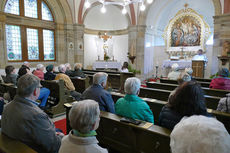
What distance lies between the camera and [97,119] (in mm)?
1393

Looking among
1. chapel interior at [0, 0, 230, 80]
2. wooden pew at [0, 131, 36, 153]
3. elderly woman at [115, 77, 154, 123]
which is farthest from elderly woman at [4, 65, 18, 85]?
elderly woman at [115, 77, 154, 123]

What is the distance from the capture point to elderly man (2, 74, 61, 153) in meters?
1.77

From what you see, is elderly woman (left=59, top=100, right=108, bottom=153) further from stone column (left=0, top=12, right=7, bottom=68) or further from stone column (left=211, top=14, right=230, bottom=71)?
stone column (left=0, top=12, right=7, bottom=68)

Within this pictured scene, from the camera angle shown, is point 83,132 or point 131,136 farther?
point 131,136

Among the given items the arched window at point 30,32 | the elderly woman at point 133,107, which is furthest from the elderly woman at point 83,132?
the arched window at point 30,32

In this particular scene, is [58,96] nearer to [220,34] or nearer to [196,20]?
[220,34]

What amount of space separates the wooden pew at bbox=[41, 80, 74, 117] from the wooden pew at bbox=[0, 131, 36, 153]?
10.7 feet

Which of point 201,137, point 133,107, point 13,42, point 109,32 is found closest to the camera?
point 201,137

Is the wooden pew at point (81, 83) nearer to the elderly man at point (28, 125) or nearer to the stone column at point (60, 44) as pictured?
the elderly man at point (28, 125)

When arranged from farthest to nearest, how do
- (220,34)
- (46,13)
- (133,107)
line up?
(46,13) < (220,34) < (133,107)

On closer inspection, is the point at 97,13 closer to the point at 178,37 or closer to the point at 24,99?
the point at 178,37

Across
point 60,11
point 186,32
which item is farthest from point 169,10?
point 60,11

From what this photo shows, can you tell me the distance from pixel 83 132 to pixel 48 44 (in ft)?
35.9

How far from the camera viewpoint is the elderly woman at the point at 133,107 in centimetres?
237
